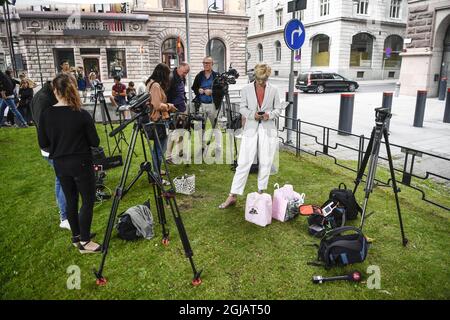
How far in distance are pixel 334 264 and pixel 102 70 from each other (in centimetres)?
3003

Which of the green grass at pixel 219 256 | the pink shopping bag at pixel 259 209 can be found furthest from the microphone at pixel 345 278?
the pink shopping bag at pixel 259 209

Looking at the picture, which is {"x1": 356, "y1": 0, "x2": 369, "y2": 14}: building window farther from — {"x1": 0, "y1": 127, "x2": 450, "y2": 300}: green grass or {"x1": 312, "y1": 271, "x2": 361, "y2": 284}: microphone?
{"x1": 312, "y1": 271, "x2": 361, "y2": 284}: microphone

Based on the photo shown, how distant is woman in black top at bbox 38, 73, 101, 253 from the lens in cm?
333

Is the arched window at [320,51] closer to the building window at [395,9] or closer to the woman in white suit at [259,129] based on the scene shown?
the building window at [395,9]

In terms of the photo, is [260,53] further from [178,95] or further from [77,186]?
[77,186]

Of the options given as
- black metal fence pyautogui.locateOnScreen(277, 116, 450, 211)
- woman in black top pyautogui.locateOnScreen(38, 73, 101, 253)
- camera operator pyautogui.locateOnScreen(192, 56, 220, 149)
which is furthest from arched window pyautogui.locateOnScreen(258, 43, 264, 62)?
woman in black top pyautogui.locateOnScreen(38, 73, 101, 253)

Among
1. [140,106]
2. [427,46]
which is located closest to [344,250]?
[140,106]

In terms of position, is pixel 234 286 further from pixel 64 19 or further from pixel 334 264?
pixel 64 19

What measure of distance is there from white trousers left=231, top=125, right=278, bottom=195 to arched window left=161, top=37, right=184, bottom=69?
29.2m

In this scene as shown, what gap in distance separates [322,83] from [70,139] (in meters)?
23.2

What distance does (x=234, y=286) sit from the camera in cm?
322

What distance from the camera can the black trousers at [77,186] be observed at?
342 centimetres

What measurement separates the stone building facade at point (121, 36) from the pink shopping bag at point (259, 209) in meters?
24.7

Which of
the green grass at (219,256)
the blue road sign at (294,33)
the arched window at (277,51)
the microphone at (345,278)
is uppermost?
the arched window at (277,51)
